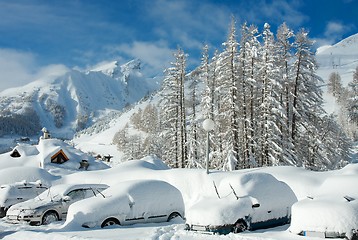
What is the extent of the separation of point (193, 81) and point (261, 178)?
2728 cm

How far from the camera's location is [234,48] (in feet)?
100

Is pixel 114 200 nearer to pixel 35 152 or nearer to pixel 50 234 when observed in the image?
pixel 50 234

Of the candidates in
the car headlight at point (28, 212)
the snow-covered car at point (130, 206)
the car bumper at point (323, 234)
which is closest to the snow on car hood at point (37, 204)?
the car headlight at point (28, 212)

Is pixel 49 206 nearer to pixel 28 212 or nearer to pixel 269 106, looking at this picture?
pixel 28 212

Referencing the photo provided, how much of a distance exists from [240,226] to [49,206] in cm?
811

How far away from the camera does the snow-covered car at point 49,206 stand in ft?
49.4

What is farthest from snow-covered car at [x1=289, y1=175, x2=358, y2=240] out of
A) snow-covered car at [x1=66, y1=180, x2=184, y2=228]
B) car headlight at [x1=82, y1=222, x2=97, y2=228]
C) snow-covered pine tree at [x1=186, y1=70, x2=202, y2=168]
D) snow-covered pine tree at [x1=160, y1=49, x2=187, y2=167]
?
snow-covered pine tree at [x1=160, y1=49, x2=187, y2=167]

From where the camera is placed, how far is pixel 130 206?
13.5 meters

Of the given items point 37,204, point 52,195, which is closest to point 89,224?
point 37,204

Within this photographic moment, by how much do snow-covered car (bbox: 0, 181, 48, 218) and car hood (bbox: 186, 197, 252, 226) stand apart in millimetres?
10649

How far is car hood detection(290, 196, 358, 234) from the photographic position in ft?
31.7

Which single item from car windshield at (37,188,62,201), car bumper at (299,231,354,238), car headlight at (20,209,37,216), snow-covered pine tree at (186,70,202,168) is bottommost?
car headlight at (20,209,37,216)

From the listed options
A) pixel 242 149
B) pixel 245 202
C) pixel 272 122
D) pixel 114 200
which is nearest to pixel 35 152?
pixel 242 149

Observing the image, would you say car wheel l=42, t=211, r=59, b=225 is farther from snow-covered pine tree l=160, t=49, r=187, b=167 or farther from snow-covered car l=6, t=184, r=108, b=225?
snow-covered pine tree l=160, t=49, r=187, b=167
